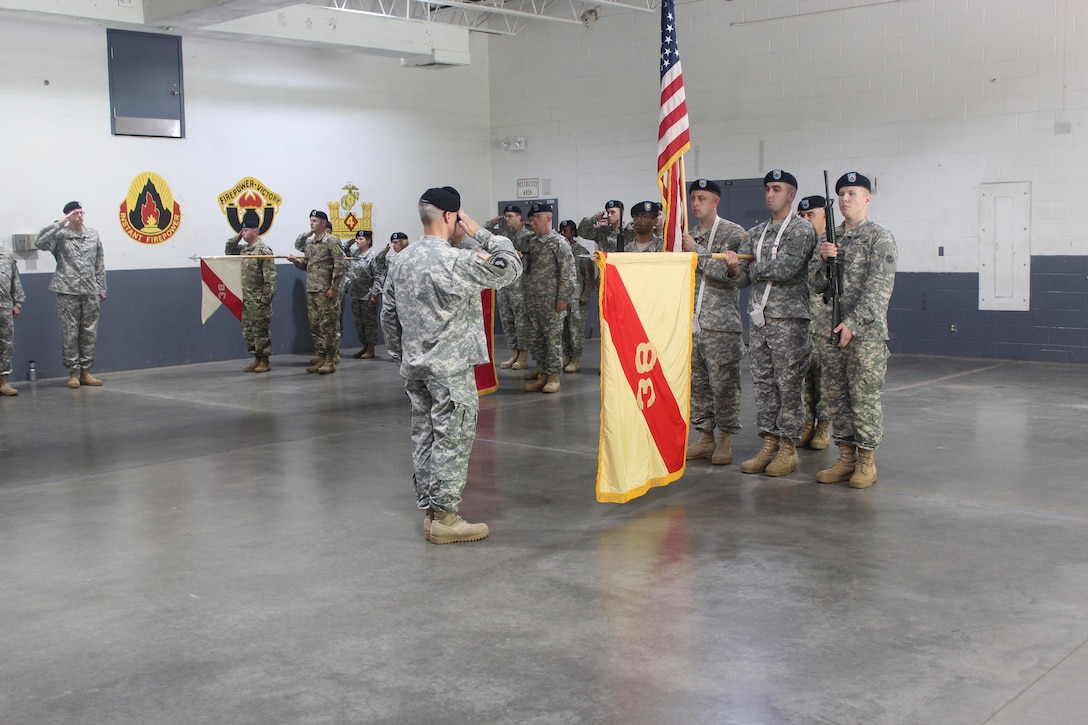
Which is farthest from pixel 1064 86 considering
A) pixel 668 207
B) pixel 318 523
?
pixel 318 523

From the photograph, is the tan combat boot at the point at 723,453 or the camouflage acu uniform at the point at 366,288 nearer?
the tan combat boot at the point at 723,453

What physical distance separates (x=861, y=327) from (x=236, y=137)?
31.3ft

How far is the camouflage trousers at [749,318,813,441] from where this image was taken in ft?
19.4

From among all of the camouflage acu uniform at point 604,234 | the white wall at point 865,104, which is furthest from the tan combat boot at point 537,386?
the white wall at point 865,104

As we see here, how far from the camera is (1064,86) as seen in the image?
10891 millimetres

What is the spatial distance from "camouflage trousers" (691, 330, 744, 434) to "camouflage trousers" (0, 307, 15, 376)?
280 inches

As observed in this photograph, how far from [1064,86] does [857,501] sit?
7.42m

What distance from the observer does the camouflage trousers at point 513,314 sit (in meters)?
11.5

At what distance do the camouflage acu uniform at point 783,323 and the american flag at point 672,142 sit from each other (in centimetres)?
43

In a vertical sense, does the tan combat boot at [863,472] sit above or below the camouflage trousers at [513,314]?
below

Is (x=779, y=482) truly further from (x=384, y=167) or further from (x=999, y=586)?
(x=384, y=167)

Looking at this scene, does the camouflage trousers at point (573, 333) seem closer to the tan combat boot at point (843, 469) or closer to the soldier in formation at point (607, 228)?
the soldier in formation at point (607, 228)

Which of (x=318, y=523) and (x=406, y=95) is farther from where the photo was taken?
(x=406, y=95)

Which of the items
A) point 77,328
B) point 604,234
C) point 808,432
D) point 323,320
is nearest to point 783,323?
point 808,432
